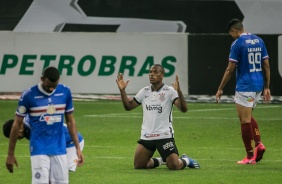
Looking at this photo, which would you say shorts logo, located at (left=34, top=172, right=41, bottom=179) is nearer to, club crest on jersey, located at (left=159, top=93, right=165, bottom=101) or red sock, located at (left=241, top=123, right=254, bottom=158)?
club crest on jersey, located at (left=159, top=93, right=165, bottom=101)

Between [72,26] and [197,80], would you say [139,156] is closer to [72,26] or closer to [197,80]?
[197,80]

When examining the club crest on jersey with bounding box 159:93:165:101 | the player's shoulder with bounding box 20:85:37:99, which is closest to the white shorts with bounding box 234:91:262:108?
the club crest on jersey with bounding box 159:93:165:101

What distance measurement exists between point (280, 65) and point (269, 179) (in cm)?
1447

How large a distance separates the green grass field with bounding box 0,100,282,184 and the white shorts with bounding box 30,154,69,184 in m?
3.19

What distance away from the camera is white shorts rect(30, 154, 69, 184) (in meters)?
12.4

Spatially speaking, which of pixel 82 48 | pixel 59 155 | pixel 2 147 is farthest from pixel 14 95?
pixel 59 155

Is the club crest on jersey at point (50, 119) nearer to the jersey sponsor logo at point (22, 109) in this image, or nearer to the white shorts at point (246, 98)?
the jersey sponsor logo at point (22, 109)

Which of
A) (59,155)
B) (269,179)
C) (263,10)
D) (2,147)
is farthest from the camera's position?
(263,10)

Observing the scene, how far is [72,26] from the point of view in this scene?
113 feet

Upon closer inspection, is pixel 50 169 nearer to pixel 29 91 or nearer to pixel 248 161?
pixel 29 91

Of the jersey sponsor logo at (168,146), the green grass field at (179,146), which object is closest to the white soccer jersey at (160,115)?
the jersey sponsor logo at (168,146)

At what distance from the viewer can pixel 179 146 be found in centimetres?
2103

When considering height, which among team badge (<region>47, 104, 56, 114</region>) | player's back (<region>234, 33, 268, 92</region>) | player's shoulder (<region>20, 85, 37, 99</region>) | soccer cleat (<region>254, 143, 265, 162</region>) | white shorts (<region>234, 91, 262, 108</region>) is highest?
player's back (<region>234, 33, 268, 92</region>)

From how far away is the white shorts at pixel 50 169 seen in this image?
1239cm
